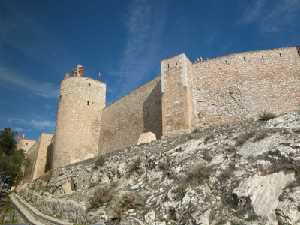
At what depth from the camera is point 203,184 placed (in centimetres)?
775

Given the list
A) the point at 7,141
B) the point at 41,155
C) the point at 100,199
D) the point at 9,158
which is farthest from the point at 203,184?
the point at 41,155

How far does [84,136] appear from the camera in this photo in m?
23.4

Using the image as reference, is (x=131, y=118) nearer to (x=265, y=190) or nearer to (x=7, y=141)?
(x=7, y=141)

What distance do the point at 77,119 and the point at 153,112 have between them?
267 inches

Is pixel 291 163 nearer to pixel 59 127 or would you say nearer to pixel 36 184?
pixel 36 184

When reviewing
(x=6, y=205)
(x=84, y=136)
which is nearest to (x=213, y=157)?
(x=6, y=205)

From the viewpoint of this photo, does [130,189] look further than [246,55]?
No

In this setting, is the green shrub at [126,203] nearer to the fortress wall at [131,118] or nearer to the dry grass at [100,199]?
the dry grass at [100,199]

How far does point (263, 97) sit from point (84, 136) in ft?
43.4

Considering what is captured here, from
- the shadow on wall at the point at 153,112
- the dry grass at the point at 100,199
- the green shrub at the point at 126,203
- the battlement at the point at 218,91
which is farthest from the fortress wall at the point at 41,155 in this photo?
the green shrub at the point at 126,203

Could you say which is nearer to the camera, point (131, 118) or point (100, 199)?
point (100, 199)


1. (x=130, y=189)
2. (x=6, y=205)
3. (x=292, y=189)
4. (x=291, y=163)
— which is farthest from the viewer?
(x=6, y=205)

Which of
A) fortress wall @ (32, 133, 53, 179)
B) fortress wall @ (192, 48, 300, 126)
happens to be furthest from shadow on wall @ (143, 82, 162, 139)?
fortress wall @ (32, 133, 53, 179)

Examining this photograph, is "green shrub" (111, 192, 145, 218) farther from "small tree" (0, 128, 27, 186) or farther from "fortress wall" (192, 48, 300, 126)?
"small tree" (0, 128, 27, 186)
